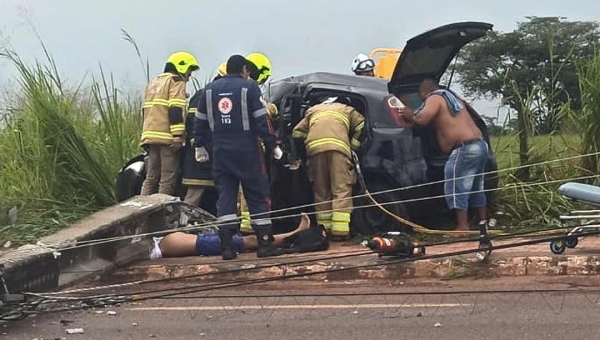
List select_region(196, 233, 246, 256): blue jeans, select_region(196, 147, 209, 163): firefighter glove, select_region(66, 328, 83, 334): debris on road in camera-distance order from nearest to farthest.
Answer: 1. select_region(66, 328, 83, 334): debris on road
2. select_region(196, 233, 246, 256): blue jeans
3. select_region(196, 147, 209, 163): firefighter glove

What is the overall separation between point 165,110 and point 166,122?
0.12m

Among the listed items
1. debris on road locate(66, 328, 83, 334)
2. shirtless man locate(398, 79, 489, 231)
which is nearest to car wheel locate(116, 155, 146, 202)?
shirtless man locate(398, 79, 489, 231)

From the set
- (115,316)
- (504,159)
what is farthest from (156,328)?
(504,159)

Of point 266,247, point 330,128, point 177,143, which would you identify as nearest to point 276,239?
point 266,247

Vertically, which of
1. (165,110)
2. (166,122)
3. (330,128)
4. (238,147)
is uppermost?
(165,110)

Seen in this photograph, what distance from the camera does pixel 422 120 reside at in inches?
329

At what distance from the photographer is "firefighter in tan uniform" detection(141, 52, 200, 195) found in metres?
9.25

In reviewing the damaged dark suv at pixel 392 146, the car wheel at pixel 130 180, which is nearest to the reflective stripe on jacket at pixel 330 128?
the damaged dark suv at pixel 392 146

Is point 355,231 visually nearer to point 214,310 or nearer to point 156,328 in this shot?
point 214,310

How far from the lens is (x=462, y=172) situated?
27.4ft

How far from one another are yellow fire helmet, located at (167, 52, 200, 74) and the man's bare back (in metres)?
2.54

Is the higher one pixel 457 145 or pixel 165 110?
pixel 165 110

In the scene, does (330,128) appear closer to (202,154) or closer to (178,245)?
(202,154)

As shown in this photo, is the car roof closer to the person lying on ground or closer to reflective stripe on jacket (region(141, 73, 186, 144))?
reflective stripe on jacket (region(141, 73, 186, 144))
